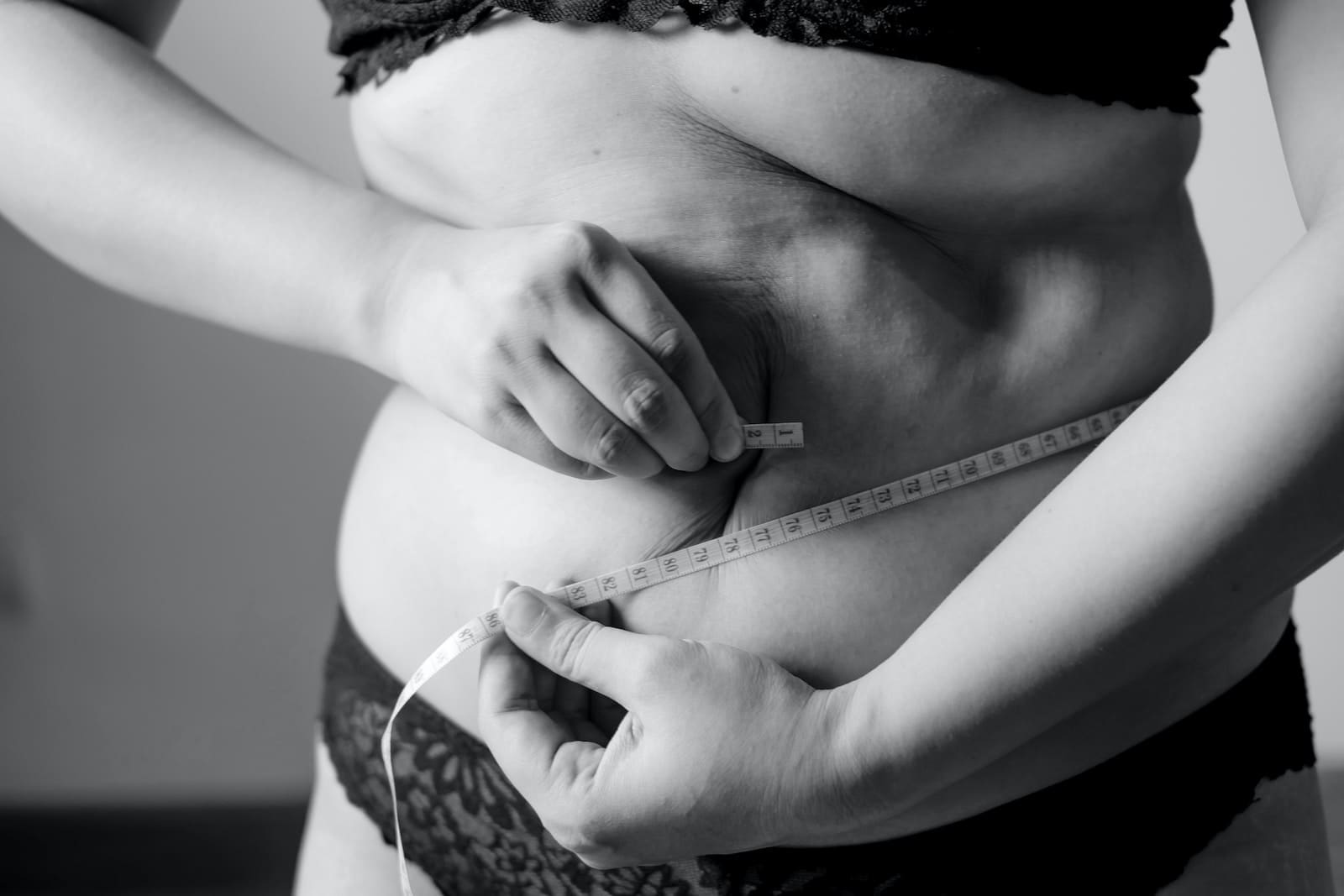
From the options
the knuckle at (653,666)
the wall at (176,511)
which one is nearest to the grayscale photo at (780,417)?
the knuckle at (653,666)

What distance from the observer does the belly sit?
2.52ft

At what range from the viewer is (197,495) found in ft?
7.31

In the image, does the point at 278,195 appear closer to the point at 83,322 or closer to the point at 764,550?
the point at 764,550

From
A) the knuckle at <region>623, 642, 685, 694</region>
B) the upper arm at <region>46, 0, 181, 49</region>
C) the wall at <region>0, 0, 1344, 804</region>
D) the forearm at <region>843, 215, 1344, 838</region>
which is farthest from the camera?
the wall at <region>0, 0, 1344, 804</region>

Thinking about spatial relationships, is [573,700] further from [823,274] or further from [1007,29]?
[1007,29]

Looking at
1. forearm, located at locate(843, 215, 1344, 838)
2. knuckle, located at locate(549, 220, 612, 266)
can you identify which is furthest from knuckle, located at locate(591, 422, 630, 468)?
forearm, located at locate(843, 215, 1344, 838)

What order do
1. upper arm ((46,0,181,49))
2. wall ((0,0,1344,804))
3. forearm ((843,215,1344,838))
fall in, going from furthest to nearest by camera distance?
1. wall ((0,0,1344,804))
2. upper arm ((46,0,181,49))
3. forearm ((843,215,1344,838))

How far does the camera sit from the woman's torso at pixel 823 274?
0.77 m

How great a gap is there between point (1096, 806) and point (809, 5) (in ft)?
1.92

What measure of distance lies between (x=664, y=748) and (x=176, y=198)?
0.54m

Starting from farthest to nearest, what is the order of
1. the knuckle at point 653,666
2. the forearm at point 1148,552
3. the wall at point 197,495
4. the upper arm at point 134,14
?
the wall at point 197,495 < the upper arm at point 134,14 < the knuckle at point 653,666 < the forearm at point 1148,552

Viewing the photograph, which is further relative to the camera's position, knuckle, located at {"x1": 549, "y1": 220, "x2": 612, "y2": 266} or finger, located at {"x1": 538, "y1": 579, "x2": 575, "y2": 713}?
finger, located at {"x1": 538, "y1": 579, "x2": 575, "y2": 713}

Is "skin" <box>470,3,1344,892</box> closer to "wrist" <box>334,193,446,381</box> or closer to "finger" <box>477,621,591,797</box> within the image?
"finger" <box>477,621,591,797</box>

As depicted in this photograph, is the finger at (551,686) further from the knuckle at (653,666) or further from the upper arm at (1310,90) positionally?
the upper arm at (1310,90)
